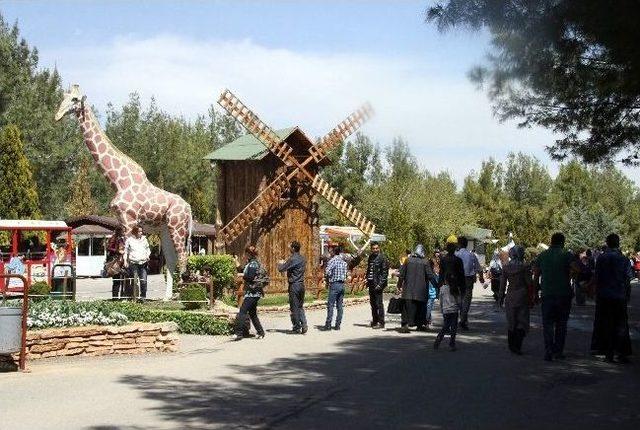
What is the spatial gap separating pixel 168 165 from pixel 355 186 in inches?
561

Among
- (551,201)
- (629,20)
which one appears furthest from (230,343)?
(551,201)

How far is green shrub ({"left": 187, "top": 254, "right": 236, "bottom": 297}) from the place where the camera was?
870 inches

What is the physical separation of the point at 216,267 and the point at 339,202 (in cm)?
1188

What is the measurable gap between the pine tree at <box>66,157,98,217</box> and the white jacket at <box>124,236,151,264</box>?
37412 millimetres

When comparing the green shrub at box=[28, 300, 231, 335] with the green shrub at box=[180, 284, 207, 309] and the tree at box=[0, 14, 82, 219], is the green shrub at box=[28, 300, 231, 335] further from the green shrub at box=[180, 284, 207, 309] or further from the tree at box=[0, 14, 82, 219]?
the tree at box=[0, 14, 82, 219]

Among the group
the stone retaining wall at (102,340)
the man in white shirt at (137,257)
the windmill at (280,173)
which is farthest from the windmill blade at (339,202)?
the stone retaining wall at (102,340)

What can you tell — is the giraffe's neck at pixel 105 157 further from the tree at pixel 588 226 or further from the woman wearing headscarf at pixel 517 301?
the tree at pixel 588 226

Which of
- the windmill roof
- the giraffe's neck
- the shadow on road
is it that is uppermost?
the windmill roof

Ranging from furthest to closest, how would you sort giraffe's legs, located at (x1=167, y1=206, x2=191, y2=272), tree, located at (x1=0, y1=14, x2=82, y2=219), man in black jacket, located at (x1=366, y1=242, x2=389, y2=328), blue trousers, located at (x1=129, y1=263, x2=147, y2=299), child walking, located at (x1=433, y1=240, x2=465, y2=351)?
1. tree, located at (x1=0, y1=14, x2=82, y2=219)
2. giraffe's legs, located at (x1=167, y1=206, x2=191, y2=272)
3. blue trousers, located at (x1=129, y1=263, x2=147, y2=299)
4. man in black jacket, located at (x1=366, y1=242, x2=389, y2=328)
5. child walking, located at (x1=433, y1=240, x2=465, y2=351)

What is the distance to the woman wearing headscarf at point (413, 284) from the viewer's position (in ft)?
55.3

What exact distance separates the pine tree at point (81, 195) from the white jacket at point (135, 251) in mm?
37412

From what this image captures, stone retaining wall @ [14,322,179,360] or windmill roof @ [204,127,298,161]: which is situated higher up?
windmill roof @ [204,127,298,161]

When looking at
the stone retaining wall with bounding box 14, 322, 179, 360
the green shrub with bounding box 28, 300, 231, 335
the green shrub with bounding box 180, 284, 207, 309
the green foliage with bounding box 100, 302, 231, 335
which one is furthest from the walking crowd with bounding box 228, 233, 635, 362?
the green shrub with bounding box 180, 284, 207, 309

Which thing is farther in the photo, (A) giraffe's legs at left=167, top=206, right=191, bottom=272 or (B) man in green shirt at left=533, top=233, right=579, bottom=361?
(A) giraffe's legs at left=167, top=206, right=191, bottom=272
